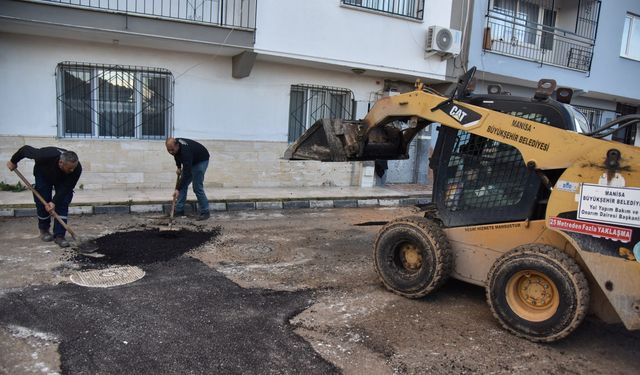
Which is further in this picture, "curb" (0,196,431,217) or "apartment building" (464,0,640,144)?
"apartment building" (464,0,640,144)

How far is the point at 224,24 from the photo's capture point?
9.93 m

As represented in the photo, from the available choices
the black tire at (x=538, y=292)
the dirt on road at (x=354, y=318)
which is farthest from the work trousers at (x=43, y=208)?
the black tire at (x=538, y=292)

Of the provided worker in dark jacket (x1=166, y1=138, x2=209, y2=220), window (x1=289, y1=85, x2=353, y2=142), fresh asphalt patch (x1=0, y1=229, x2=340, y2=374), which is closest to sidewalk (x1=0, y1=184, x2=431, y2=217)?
worker in dark jacket (x1=166, y1=138, x2=209, y2=220)

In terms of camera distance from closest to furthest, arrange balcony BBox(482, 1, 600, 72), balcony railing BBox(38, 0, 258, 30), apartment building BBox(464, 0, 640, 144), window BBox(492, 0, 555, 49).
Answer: balcony railing BBox(38, 0, 258, 30)
apartment building BBox(464, 0, 640, 144)
window BBox(492, 0, 555, 49)
balcony BBox(482, 1, 600, 72)

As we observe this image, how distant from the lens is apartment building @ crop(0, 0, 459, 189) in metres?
8.90

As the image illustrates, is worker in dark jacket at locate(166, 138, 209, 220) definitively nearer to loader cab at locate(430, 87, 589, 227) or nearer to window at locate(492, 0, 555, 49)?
loader cab at locate(430, 87, 589, 227)

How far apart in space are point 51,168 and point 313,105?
6.88 meters

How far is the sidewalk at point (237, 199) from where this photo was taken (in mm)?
8359

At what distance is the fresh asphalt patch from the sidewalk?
304cm

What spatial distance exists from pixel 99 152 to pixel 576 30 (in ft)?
45.4

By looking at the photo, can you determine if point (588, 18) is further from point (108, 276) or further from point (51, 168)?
point (108, 276)

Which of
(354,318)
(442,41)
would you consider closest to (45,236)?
(354,318)

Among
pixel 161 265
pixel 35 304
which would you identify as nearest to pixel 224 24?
pixel 161 265

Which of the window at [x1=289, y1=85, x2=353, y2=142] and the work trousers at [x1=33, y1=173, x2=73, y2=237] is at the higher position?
the window at [x1=289, y1=85, x2=353, y2=142]
